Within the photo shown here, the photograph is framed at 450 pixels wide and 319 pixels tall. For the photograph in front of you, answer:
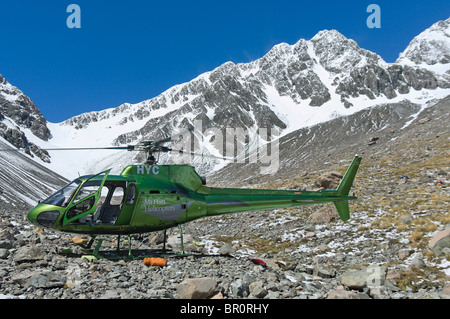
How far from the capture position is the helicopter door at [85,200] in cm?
1042

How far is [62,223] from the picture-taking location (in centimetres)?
1030

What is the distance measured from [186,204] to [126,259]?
3178 mm

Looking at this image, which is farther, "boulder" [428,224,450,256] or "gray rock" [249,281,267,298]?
"boulder" [428,224,450,256]

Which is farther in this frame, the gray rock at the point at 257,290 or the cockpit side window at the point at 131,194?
the cockpit side window at the point at 131,194

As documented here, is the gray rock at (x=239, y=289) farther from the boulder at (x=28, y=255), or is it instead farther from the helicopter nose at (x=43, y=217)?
the helicopter nose at (x=43, y=217)

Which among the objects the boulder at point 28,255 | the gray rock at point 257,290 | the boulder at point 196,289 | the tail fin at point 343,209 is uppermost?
the tail fin at point 343,209

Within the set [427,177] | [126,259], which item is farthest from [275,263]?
[427,177]

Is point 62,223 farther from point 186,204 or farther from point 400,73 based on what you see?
point 400,73

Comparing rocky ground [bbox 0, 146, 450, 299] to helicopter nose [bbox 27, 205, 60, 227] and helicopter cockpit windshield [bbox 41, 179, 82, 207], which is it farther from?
helicopter cockpit windshield [bbox 41, 179, 82, 207]

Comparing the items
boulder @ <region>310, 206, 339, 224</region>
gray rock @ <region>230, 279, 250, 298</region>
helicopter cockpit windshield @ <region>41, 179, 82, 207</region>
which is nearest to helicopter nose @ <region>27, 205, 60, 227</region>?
helicopter cockpit windshield @ <region>41, 179, 82, 207</region>

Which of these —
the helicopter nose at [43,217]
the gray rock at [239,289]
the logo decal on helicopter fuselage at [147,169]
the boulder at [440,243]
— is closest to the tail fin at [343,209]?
the boulder at [440,243]

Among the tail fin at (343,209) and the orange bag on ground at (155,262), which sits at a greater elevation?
the tail fin at (343,209)

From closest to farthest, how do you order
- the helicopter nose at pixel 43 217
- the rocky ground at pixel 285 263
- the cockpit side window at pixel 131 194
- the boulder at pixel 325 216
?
1. the rocky ground at pixel 285 263
2. the helicopter nose at pixel 43 217
3. the cockpit side window at pixel 131 194
4. the boulder at pixel 325 216

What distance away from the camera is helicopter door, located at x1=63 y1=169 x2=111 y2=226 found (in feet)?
34.2
